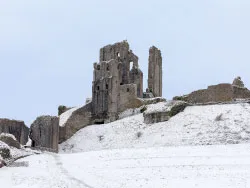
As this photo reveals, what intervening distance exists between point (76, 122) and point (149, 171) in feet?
93.5

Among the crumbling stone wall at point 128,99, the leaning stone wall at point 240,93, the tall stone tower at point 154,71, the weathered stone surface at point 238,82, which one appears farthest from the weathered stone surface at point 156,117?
the tall stone tower at point 154,71

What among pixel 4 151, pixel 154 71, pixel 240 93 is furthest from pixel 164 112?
pixel 154 71

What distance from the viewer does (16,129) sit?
42.3 m

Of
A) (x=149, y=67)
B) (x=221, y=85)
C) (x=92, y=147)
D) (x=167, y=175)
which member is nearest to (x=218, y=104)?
(x=221, y=85)

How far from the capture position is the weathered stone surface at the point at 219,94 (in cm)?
4112

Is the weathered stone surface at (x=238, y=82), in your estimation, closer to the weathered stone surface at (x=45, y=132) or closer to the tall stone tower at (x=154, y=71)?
the tall stone tower at (x=154, y=71)

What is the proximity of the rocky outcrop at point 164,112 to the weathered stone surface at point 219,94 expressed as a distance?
377 centimetres

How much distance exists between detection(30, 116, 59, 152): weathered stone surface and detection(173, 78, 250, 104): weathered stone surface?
1305 centimetres

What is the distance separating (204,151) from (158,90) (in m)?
39.7

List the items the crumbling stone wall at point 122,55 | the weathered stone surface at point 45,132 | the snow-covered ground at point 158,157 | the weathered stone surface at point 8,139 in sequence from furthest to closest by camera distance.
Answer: the crumbling stone wall at point 122,55 → the weathered stone surface at point 45,132 → the weathered stone surface at point 8,139 → the snow-covered ground at point 158,157

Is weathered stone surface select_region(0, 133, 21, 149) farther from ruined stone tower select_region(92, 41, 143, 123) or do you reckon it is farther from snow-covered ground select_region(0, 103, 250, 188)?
ruined stone tower select_region(92, 41, 143, 123)

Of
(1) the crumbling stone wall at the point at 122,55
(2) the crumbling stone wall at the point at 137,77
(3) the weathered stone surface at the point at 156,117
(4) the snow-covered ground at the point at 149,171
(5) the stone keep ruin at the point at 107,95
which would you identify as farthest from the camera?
(2) the crumbling stone wall at the point at 137,77

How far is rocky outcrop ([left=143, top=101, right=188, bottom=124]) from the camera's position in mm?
37166

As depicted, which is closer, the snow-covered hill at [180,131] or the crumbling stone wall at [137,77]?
the snow-covered hill at [180,131]
